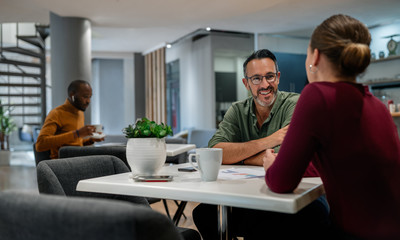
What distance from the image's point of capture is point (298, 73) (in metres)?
9.05

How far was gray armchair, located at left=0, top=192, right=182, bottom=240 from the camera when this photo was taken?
579mm

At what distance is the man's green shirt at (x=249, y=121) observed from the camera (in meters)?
2.06

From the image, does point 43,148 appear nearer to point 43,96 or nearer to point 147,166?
point 147,166

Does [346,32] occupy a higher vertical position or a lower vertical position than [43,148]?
higher

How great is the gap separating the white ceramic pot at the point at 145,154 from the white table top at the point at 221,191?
0.21 ft

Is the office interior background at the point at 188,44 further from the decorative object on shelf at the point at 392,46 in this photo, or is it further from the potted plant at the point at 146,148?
the potted plant at the point at 146,148

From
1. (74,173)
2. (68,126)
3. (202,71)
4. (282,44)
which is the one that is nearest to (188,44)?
(202,71)

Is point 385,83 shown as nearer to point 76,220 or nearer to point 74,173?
point 74,173

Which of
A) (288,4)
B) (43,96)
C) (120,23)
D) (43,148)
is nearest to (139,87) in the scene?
(43,96)

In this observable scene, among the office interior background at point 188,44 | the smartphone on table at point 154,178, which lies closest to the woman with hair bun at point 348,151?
the smartphone on table at point 154,178

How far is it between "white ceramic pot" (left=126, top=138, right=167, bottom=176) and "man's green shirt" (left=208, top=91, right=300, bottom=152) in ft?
2.03

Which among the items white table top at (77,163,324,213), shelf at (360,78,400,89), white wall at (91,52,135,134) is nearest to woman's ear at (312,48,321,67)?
white table top at (77,163,324,213)

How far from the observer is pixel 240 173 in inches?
60.6

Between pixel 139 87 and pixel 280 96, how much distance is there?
954 centimetres
